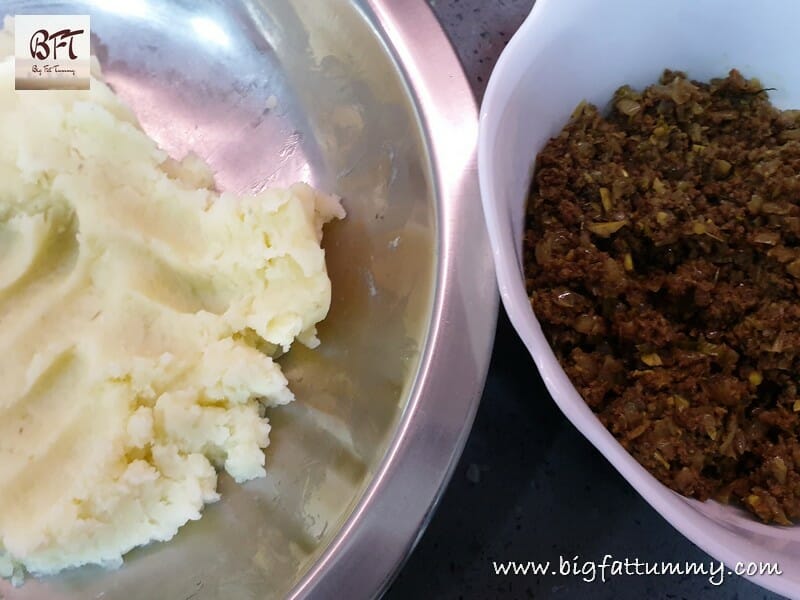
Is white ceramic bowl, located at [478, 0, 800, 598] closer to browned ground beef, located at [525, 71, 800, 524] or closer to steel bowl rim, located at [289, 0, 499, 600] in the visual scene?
browned ground beef, located at [525, 71, 800, 524]

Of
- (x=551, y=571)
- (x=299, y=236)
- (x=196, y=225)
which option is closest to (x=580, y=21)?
(x=299, y=236)

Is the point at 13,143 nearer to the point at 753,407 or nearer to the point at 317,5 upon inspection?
Answer: the point at 317,5

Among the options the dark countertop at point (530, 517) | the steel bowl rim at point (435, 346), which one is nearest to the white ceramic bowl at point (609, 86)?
the steel bowl rim at point (435, 346)

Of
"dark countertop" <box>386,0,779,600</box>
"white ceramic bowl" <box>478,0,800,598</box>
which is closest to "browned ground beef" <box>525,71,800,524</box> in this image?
"white ceramic bowl" <box>478,0,800,598</box>

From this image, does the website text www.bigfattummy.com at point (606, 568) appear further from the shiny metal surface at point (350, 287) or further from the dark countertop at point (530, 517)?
the shiny metal surface at point (350, 287)

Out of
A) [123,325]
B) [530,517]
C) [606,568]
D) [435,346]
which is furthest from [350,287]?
[606,568]

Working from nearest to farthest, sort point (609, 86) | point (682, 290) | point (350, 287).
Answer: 1. point (682, 290)
2. point (609, 86)
3. point (350, 287)

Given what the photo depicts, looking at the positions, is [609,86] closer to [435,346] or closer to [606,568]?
[435,346]
